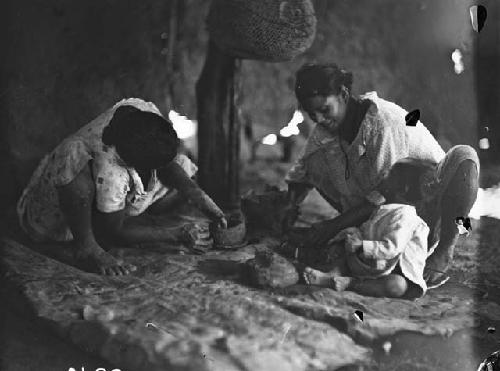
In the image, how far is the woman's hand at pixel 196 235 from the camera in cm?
321

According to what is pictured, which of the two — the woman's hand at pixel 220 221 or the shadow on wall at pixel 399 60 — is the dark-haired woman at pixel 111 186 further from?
the shadow on wall at pixel 399 60

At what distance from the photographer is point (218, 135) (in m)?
3.29

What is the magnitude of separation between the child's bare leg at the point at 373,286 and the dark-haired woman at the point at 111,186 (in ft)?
A: 2.12

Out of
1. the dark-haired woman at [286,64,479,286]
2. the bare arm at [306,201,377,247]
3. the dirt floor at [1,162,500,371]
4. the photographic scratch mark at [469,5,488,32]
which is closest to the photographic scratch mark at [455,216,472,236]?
the dark-haired woman at [286,64,479,286]

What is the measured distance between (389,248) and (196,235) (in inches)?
36.3

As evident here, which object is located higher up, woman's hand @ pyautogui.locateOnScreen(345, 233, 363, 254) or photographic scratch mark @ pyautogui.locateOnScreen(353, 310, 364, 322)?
woman's hand @ pyautogui.locateOnScreen(345, 233, 363, 254)

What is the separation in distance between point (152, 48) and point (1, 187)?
1.00 m

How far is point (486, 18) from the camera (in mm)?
3227

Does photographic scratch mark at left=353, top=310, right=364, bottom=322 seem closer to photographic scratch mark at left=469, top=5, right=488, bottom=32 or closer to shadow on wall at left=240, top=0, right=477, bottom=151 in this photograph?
shadow on wall at left=240, top=0, right=477, bottom=151

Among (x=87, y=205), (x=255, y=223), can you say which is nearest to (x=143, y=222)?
(x=87, y=205)

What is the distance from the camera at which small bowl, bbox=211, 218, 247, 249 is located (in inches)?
126

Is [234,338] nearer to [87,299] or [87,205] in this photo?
[87,299]

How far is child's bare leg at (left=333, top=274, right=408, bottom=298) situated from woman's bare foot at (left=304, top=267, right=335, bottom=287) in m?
0.03

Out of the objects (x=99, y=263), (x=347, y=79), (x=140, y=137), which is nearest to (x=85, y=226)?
(x=99, y=263)
